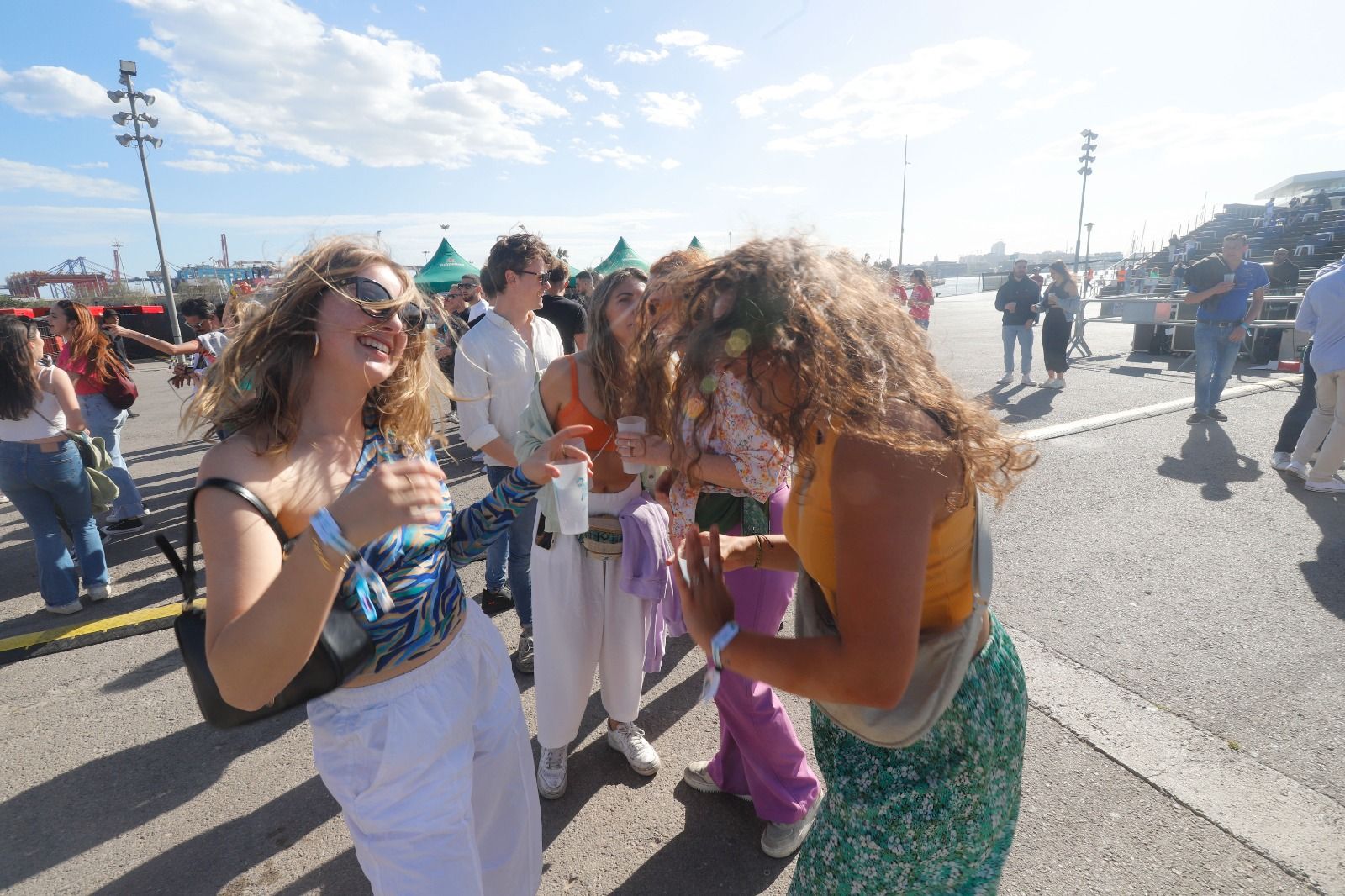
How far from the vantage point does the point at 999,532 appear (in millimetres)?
4898

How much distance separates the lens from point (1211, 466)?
6.11m

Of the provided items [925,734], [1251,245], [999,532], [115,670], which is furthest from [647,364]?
[1251,245]

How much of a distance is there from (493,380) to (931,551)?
273 cm

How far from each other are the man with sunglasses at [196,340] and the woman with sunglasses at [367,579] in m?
5.91

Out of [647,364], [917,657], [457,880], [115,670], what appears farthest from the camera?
[115,670]

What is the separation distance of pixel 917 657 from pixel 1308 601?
13.2ft

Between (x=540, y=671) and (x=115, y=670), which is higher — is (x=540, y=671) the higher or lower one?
the higher one

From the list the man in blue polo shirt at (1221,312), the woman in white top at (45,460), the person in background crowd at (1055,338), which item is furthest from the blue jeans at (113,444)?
the person in background crowd at (1055,338)

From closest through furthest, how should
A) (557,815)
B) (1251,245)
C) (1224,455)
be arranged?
(557,815)
(1224,455)
(1251,245)

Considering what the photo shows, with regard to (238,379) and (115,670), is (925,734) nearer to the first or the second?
(238,379)

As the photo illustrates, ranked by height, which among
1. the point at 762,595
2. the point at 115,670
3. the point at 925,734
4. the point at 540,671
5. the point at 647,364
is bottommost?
the point at 115,670

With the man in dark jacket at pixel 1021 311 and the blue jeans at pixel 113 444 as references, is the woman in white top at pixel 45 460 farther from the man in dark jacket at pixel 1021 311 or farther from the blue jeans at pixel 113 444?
the man in dark jacket at pixel 1021 311

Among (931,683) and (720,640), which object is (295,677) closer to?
(720,640)

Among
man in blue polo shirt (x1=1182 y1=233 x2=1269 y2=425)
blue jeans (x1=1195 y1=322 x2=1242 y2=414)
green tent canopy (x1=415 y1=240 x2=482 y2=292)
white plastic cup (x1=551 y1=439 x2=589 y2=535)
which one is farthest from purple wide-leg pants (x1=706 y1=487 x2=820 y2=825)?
green tent canopy (x1=415 y1=240 x2=482 y2=292)
